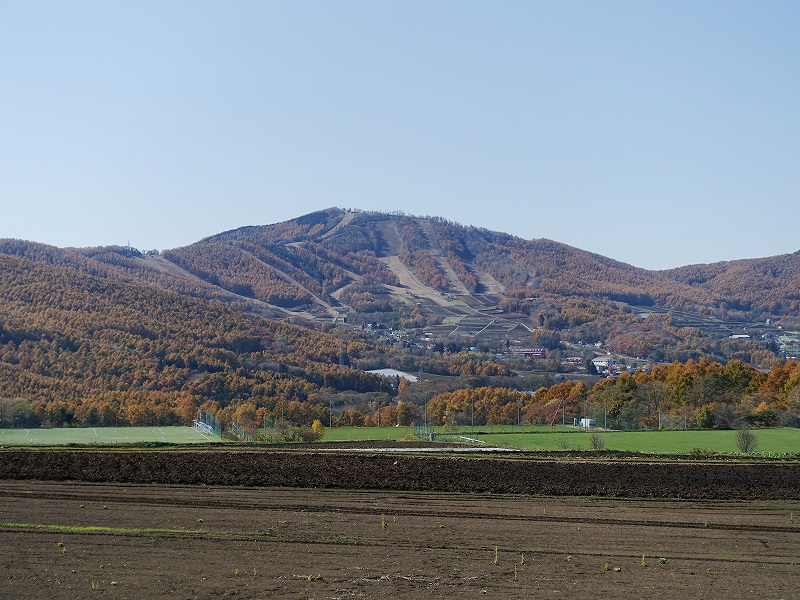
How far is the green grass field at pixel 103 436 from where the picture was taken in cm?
6475

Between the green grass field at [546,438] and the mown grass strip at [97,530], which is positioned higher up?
the mown grass strip at [97,530]

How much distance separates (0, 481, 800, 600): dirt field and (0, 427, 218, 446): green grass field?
33.2 metres

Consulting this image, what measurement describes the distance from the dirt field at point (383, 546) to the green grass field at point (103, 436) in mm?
33220

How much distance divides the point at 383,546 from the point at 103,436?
53509 millimetres

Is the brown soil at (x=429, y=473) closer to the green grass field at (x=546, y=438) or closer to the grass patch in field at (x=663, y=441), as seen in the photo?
the grass patch in field at (x=663, y=441)

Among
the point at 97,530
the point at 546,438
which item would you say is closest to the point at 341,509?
the point at 97,530

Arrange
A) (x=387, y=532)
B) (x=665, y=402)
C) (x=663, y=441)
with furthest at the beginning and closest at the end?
(x=665, y=402), (x=663, y=441), (x=387, y=532)

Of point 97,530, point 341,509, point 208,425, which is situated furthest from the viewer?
point 208,425

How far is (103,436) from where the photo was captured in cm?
7238

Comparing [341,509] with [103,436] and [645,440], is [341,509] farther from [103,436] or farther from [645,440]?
[103,436]

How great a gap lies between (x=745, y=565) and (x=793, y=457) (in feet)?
112

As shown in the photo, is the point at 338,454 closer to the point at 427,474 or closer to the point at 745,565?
the point at 427,474

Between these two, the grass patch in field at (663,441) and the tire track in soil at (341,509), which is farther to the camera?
the grass patch in field at (663,441)

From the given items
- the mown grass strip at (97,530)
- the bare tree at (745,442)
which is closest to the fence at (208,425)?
the bare tree at (745,442)
